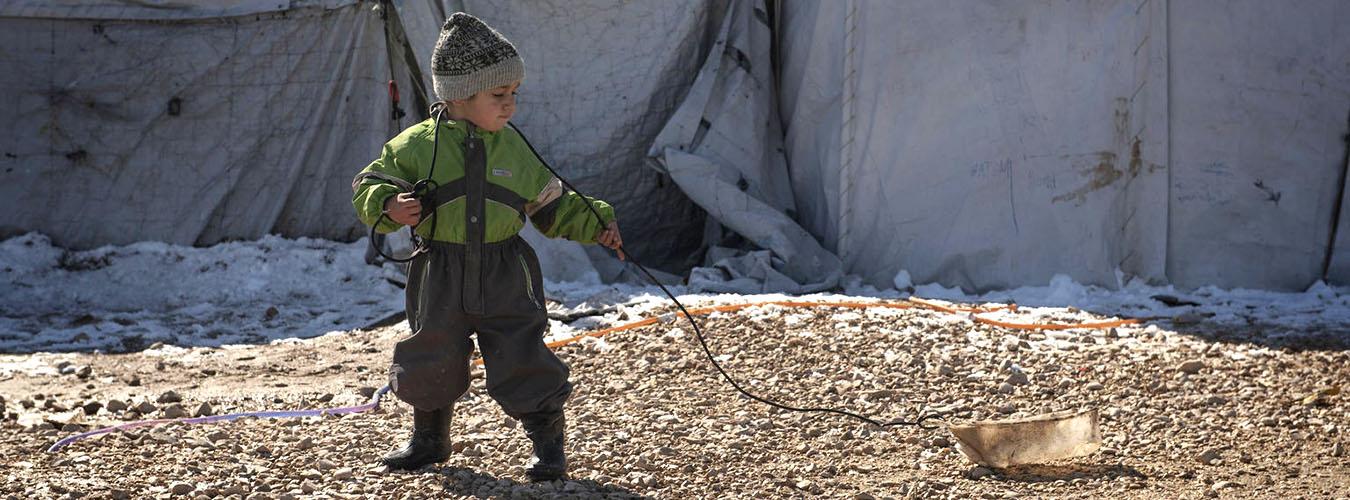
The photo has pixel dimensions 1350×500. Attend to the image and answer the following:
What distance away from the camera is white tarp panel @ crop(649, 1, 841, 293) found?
6.83 meters

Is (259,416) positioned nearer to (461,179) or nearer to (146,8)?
(461,179)

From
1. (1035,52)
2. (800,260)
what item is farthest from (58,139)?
(1035,52)

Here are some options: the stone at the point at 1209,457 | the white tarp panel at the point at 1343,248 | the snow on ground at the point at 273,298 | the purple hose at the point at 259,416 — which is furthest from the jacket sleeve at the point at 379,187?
the white tarp panel at the point at 1343,248

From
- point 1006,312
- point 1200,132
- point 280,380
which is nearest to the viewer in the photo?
point 280,380

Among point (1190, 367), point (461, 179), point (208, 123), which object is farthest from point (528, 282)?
point (208, 123)

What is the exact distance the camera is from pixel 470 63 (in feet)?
10.7

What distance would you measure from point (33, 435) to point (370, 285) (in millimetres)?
3641

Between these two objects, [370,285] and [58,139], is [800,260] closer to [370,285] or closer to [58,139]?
[370,285]

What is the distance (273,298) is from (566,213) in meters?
4.58

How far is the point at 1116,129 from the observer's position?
6320mm

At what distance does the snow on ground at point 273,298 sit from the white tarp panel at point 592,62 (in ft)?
3.38

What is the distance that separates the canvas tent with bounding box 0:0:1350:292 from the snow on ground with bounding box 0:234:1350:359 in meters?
0.20

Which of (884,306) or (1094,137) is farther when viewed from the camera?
(1094,137)

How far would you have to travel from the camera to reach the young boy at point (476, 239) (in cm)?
322
